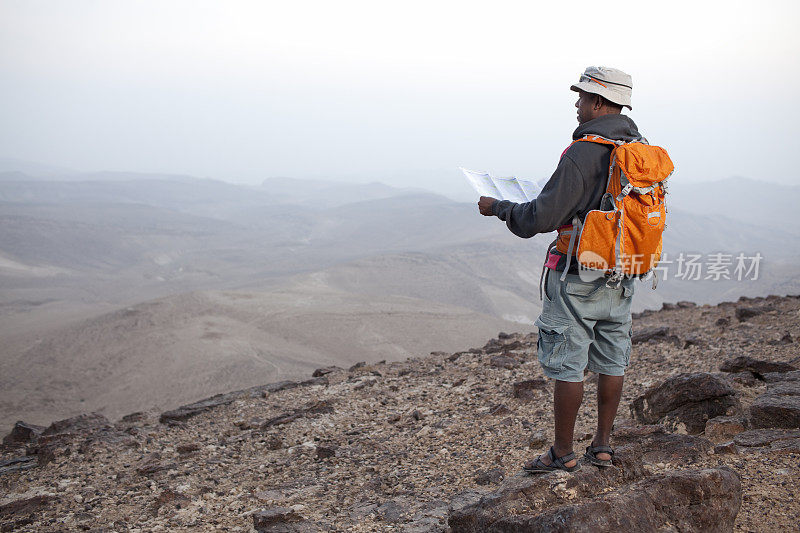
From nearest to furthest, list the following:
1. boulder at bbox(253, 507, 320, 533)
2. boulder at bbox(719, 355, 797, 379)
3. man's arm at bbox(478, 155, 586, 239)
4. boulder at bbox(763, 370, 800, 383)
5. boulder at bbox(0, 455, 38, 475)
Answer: man's arm at bbox(478, 155, 586, 239) → boulder at bbox(253, 507, 320, 533) → boulder at bbox(763, 370, 800, 383) → boulder at bbox(719, 355, 797, 379) → boulder at bbox(0, 455, 38, 475)

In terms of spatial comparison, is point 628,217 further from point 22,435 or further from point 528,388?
point 22,435

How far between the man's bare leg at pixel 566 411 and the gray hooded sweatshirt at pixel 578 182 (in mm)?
522

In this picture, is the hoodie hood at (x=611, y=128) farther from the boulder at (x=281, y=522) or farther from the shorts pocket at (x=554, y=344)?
the boulder at (x=281, y=522)

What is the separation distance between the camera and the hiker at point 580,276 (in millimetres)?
2582

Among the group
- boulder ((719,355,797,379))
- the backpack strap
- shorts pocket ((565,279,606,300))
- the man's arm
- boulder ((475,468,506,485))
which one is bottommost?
boulder ((475,468,506,485))

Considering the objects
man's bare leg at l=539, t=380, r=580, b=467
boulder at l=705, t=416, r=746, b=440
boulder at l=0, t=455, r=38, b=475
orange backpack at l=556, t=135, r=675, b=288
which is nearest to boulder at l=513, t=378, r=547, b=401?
boulder at l=705, t=416, r=746, b=440

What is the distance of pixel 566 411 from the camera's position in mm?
2748

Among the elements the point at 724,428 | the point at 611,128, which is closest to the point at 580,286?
the point at 611,128

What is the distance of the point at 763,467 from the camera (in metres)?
3.24

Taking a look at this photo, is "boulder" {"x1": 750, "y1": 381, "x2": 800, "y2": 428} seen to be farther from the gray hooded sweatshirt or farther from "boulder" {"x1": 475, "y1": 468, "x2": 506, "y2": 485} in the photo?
the gray hooded sweatshirt

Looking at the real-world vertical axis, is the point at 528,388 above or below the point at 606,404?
below

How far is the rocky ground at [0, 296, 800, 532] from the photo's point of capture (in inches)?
106

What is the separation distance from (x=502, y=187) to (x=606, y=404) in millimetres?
1134

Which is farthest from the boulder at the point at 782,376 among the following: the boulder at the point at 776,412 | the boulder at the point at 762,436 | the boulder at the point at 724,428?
the boulder at the point at 762,436
